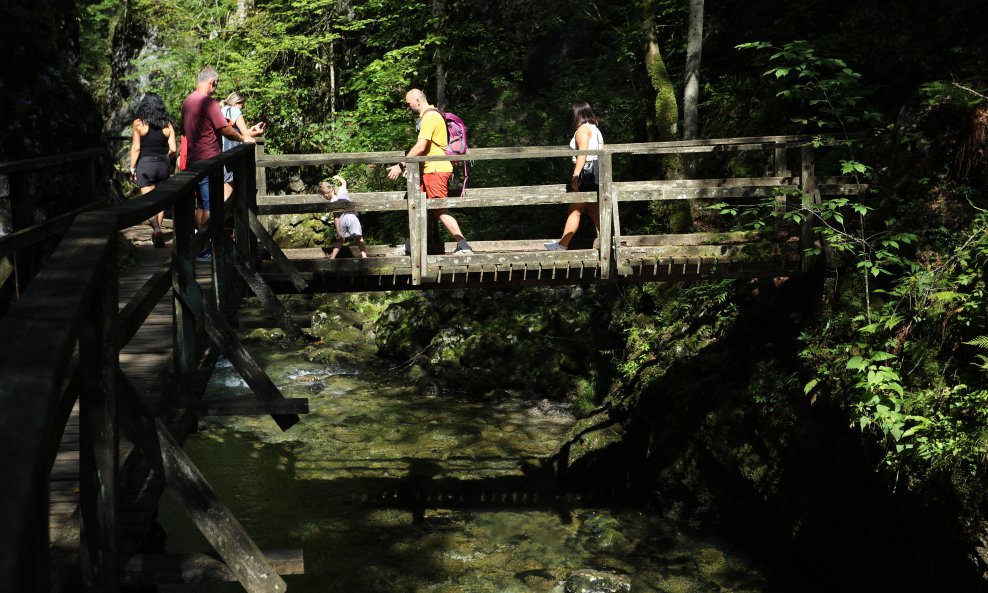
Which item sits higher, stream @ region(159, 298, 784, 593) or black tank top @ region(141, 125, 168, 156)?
black tank top @ region(141, 125, 168, 156)

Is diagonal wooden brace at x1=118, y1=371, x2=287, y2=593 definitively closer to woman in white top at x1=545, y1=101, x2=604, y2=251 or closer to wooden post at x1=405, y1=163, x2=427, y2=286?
wooden post at x1=405, y1=163, x2=427, y2=286

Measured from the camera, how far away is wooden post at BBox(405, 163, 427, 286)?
29.6ft

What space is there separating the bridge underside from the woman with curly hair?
194cm

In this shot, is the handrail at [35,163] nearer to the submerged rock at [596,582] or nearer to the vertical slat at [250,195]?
the vertical slat at [250,195]

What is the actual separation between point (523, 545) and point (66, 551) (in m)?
7.55

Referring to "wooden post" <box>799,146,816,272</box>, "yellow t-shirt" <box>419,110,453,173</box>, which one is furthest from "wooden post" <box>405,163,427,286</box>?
"wooden post" <box>799,146,816,272</box>

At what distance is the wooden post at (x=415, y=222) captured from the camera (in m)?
9.02

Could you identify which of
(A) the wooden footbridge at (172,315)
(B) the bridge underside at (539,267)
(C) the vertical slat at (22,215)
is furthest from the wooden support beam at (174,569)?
(B) the bridge underside at (539,267)

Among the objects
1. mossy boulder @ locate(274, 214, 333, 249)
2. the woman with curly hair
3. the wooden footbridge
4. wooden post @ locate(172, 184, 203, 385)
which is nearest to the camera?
the wooden footbridge

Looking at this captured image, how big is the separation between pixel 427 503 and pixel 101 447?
8714 millimetres

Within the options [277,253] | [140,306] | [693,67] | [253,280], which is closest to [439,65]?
[693,67]

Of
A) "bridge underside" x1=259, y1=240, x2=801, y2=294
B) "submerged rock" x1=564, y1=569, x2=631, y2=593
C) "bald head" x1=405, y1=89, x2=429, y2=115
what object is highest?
"bald head" x1=405, y1=89, x2=429, y2=115

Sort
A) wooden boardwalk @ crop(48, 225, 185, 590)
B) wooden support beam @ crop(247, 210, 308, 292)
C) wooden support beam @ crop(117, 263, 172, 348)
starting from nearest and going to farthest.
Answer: wooden boardwalk @ crop(48, 225, 185, 590), wooden support beam @ crop(117, 263, 172, 348), wooden support beam @ crop(247, 210, 308, 292)

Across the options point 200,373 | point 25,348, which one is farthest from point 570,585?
point 25,348
